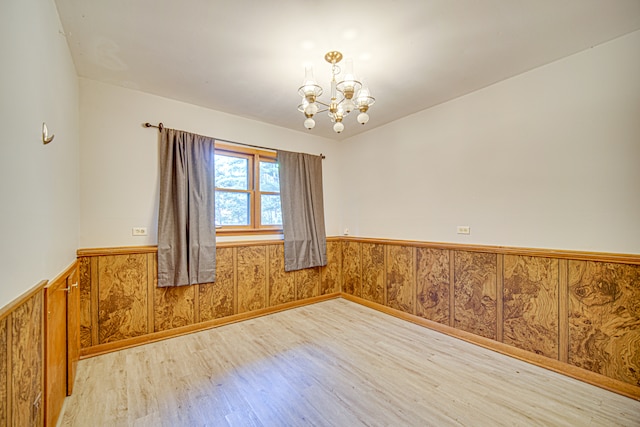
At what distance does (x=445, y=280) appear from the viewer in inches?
121

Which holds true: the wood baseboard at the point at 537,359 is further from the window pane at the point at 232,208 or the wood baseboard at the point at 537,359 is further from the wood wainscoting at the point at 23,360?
the wood wainscoting at the point at 23,360

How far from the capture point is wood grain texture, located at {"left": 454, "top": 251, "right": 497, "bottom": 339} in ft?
8.89

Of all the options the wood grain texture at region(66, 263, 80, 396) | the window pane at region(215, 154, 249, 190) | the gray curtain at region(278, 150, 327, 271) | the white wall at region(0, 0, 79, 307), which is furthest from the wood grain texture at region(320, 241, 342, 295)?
the white wall at region(0, 0, 79, 307)

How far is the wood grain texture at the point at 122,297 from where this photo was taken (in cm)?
264

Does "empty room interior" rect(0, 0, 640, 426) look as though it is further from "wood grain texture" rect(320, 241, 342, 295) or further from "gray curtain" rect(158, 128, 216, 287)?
"wood grain texture" rect(320, 241, 342, 295)

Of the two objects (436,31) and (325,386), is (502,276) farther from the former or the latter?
(436,31)

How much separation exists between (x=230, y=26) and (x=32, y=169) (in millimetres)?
1481

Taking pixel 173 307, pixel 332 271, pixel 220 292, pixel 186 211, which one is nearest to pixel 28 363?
pixel 173 307

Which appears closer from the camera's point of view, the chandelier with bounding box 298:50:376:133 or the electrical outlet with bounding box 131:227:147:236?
the chandelier with bounding box 298:50:376:133

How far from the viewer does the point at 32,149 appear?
4.25ft

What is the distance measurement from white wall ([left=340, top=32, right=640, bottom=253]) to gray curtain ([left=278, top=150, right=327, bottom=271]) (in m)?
1.20

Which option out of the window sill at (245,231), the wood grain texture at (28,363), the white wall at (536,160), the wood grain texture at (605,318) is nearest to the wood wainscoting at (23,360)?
the wood grain texture at (28,363)

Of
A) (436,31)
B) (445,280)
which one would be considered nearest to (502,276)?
(445,280)

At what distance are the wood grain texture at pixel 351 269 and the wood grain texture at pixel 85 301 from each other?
323cm
